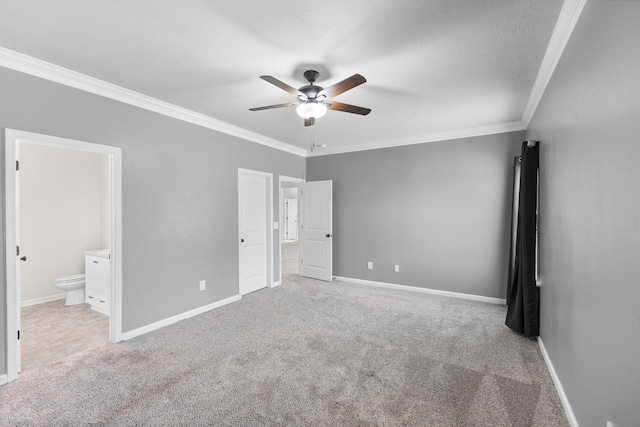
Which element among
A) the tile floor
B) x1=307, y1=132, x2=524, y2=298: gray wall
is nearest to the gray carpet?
the tile floor

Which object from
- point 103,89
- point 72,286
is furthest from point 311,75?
point 72,286

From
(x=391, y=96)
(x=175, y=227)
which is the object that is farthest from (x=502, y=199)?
(x=175, y=227)

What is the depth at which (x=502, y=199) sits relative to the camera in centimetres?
429

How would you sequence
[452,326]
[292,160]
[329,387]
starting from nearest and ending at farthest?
[329,387]
[452,326]
[292,160]

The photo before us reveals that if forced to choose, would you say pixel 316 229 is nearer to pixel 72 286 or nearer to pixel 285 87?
pixel 285 87

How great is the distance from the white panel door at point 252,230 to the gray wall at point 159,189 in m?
0.20

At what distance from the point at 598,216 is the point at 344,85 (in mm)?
1803

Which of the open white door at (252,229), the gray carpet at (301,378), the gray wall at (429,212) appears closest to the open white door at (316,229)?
the gray wall at (429,212)

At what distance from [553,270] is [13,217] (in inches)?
174

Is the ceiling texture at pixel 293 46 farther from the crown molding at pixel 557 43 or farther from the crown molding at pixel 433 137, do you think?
the crown molding at pixel 433 137

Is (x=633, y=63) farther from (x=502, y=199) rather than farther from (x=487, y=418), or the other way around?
(x=502, y=199)

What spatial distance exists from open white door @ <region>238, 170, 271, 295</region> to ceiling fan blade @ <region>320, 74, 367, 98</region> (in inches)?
97.0

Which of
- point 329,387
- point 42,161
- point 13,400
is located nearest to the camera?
point 13,400

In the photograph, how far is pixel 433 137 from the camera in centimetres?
473
